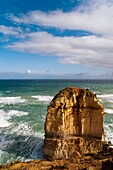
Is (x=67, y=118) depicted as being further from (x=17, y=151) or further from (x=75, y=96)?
(x=17, y=151)

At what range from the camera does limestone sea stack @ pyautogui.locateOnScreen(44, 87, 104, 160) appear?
2319cm

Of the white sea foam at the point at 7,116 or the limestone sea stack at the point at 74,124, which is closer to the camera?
the limestone sea stack at the point at 74,124

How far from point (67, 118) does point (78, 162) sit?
27.6ft

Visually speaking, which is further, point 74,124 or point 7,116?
point 7,116

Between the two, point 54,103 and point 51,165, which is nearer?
point 51,165

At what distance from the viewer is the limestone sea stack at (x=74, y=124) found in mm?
23191

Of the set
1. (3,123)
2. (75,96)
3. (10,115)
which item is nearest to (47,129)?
(75,96)

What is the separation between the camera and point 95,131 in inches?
930

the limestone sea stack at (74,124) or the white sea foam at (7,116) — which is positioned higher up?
the limestone sea stack at (74,124)

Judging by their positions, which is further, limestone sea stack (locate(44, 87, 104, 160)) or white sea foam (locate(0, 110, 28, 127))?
white sea foam (locate(0, 110, 28, 127))

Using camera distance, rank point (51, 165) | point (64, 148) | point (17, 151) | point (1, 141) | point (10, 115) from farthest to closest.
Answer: point (10, 115)
point (1, 141)
point (17, 151)
point (64, 148)
point (51, 165)

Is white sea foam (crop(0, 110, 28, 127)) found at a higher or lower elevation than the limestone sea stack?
lower

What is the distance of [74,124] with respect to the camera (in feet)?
78.2

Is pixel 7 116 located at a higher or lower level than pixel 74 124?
lower
